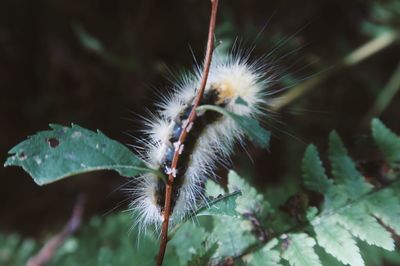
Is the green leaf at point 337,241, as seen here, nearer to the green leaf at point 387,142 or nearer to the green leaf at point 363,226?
the green leaf at point 363,226

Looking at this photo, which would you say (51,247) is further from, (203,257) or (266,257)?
(266,257)

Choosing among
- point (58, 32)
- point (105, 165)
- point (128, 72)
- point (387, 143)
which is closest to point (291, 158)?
point (128, 72)

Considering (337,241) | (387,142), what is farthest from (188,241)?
(387,142)

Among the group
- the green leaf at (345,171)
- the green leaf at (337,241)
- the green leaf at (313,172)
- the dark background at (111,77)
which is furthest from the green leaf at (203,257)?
the dark background at (111,77)

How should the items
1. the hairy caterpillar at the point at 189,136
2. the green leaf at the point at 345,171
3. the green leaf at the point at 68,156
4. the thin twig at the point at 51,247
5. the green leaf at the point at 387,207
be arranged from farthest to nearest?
the thin twig at the point at 51,247, the green leaf at the point at 345,171, the green leaf at the point at 387,207, the hairy caterpillar at the point at 189,136, the green leaf at the point at 68,156

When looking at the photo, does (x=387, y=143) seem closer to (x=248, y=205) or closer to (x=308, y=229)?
(x=308, y=229)

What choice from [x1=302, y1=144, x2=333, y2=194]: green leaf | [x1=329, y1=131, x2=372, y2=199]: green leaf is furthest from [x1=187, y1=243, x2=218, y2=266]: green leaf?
[x1=329, y1=131, x2=372, y2=199]: green leaf

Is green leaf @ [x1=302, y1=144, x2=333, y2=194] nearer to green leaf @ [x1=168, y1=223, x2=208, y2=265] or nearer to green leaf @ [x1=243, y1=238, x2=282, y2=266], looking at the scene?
green leaf @ [x1=243, y1=238, x2=282, y2=266]
